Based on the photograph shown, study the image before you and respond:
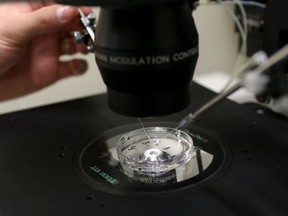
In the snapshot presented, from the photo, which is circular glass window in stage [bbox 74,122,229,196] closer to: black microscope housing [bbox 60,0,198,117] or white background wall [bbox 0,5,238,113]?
black microscope housing [bbox 60,0,198,117]

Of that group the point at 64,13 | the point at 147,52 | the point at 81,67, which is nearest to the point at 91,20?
the point at 64,13

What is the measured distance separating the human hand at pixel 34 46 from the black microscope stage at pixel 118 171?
0.16m

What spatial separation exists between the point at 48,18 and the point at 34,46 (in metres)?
0.21

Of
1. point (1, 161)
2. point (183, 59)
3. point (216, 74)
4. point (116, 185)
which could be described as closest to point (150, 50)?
point (183, 59)

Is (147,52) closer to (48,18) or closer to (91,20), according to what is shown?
(91,20)

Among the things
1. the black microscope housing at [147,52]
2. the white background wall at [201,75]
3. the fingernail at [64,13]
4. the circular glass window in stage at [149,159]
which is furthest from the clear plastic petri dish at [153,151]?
the white background wall at [201,75]

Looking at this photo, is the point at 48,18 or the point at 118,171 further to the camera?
the point at 48,18

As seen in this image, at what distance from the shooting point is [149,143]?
27.3 inches

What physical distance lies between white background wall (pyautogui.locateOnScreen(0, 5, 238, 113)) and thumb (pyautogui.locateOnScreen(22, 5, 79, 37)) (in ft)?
1.27

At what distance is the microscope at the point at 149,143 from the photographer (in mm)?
493

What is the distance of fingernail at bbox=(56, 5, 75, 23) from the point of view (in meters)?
0.78

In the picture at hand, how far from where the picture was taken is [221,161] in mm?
612

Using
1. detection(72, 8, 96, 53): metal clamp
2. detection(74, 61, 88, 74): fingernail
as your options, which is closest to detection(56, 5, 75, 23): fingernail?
detection(72, 8, 96, 53): metal clamp

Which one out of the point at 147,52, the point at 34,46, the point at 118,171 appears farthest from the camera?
the point at 34,46
